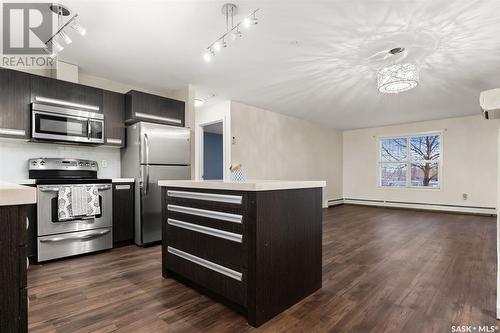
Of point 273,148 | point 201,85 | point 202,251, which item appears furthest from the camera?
point 273,148

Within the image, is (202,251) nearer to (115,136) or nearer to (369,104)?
(115,136)

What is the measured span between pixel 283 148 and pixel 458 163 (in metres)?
4.43

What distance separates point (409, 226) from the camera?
15.8ft

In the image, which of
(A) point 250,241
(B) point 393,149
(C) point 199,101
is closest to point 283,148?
(C) point 199,101

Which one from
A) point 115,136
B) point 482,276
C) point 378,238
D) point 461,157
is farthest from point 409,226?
point 115,136

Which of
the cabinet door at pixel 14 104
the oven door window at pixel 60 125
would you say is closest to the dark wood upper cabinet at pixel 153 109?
the oven door window at pixel 60 125

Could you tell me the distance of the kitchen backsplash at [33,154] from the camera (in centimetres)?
300

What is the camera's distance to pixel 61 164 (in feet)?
10.7

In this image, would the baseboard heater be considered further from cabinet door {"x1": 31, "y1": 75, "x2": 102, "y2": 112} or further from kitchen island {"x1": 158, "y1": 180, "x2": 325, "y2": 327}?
cabinet door {"x1": 31, "y1": 75, "x2": 102, "y2": 112}

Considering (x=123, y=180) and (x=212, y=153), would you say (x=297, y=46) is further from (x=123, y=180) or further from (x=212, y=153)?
(x=212, y=153)

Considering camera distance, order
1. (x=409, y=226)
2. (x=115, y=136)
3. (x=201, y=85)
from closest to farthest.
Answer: (x=115, y=136), (x=201, y=85), (x=409, y=226)

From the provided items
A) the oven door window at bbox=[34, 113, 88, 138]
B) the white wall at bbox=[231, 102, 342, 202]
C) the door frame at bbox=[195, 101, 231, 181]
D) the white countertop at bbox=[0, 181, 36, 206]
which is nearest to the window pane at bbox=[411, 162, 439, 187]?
the white wall at bbox=[231, 102, 342, 202]

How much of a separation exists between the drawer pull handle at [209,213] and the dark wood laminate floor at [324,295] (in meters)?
0.67

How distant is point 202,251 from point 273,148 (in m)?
4.16
